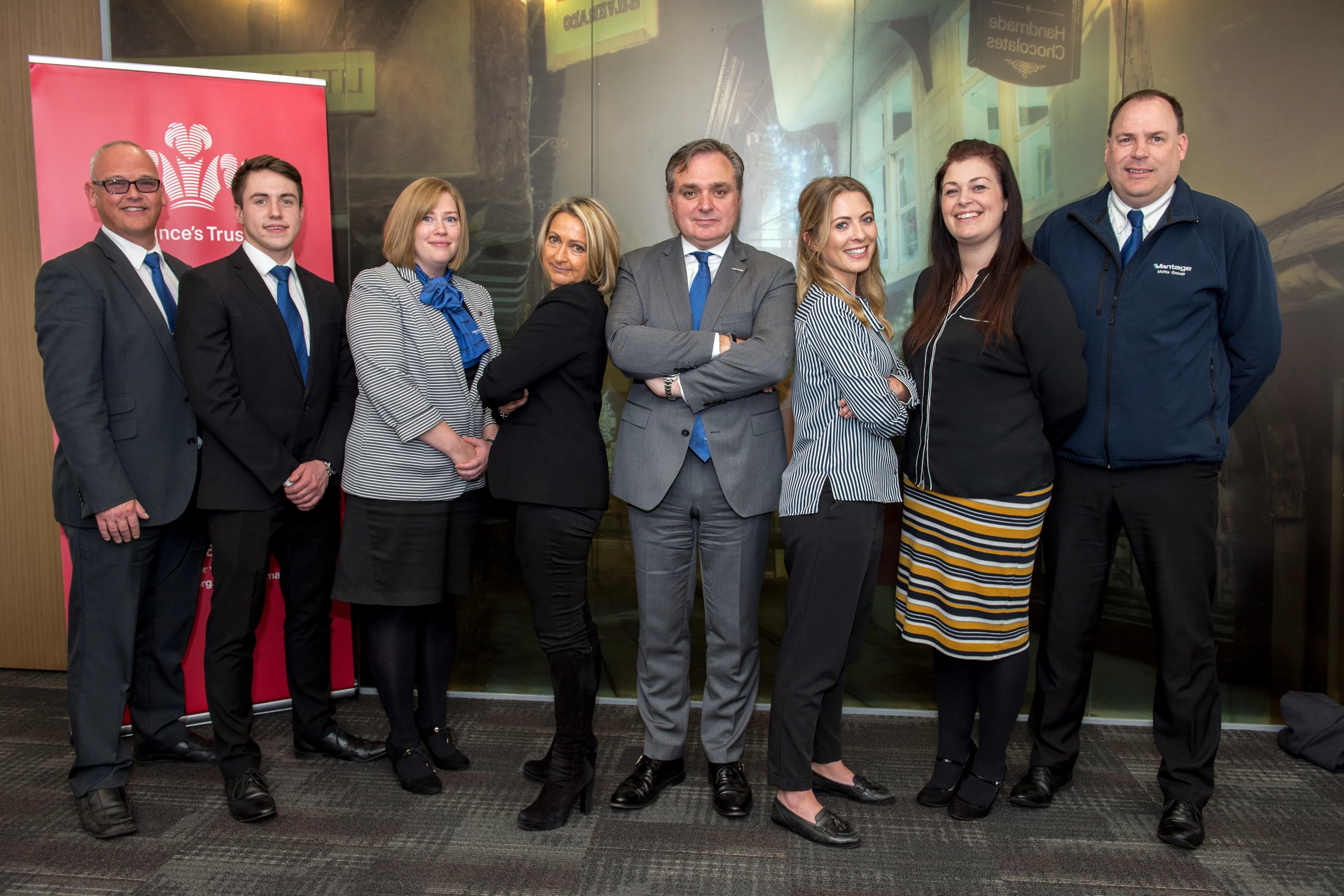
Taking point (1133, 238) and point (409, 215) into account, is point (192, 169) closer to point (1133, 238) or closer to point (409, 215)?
point (409, 215)

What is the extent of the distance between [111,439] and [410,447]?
88 centimetres

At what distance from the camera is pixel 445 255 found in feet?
8.98

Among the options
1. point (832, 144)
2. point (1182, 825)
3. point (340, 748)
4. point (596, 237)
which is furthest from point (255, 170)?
point (1182, 825)

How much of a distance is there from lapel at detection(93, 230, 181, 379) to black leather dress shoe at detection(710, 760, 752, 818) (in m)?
2.11

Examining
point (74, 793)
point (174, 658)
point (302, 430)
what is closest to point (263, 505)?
point (302, 430)

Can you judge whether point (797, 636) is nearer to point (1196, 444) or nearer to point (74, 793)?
point (1196, 444)

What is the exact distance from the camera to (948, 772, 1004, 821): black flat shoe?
2.55m

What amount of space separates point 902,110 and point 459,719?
294 centimetres

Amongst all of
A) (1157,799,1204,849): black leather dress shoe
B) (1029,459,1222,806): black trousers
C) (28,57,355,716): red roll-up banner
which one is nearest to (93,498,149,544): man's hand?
(28,57,355,716): red roll-up banner

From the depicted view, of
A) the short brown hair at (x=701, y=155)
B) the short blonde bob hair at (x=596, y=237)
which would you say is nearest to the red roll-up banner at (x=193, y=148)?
the short blonde bob hair at (x=596, y=237)

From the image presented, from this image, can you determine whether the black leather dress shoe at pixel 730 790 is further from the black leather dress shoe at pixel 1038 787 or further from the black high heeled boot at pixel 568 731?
the black leather dress shoe at pixel 1038 787

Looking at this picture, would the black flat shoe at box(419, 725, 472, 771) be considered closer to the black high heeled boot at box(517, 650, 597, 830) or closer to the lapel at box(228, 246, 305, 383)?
the black high heeled boot at box(517, 650, 597, 830)

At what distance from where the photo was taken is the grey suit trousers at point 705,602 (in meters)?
2.58

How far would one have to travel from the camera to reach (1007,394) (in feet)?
7.84
